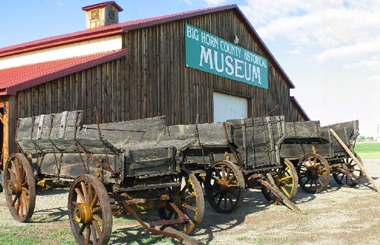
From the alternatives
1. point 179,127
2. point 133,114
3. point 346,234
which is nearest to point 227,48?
point 133,114

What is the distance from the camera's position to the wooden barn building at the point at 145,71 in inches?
426

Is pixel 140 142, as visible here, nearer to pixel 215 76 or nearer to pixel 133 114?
pixel 133 114

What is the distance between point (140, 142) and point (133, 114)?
6.42 metres

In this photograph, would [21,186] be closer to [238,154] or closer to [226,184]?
[226,184]

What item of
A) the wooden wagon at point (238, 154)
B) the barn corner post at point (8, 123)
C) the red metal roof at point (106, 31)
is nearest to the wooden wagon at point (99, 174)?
the wooden wagon at point (238, 154)

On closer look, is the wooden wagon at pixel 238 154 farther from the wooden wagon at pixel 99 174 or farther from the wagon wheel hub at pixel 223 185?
the wooden wagon at pixel 99 174

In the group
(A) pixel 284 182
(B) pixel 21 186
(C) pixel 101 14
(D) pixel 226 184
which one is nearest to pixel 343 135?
(A) pixel 284 182

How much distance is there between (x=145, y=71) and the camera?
14016mm

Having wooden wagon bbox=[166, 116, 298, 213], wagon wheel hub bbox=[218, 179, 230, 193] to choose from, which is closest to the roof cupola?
wooden wagon bbox=[166, 116, 298, 213]

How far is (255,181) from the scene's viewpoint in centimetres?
828

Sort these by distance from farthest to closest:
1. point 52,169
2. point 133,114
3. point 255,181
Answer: point 133,114
point 255,181
point 52,169

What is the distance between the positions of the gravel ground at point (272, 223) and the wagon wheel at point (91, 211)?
57 cm

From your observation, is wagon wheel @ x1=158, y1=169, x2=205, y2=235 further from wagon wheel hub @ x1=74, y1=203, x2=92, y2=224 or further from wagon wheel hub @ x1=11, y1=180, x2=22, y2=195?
wagon wheel hub @ x1=11, y1=180, x2=22, y2=195

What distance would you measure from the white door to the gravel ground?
8.38 m
